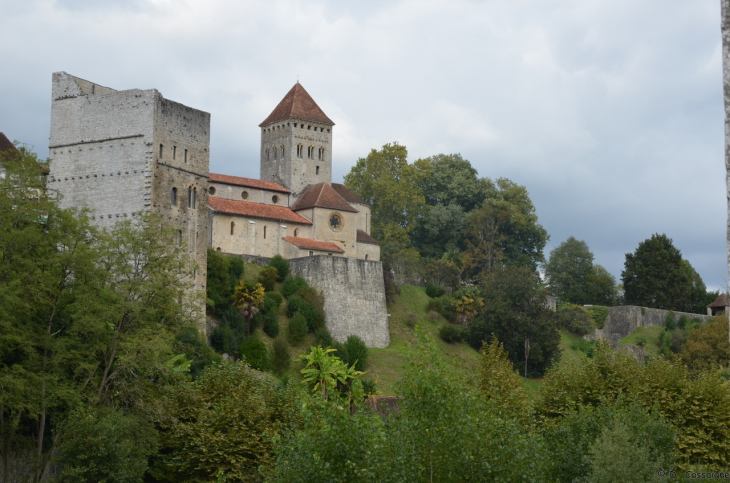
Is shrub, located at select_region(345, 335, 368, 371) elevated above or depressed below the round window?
below

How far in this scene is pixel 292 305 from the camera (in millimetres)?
54875

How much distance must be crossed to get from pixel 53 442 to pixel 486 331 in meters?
36.5

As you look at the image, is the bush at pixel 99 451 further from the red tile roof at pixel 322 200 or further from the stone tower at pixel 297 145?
the stone tower at pixel 297 145

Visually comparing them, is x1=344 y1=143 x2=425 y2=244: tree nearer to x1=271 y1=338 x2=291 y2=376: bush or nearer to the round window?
the round window

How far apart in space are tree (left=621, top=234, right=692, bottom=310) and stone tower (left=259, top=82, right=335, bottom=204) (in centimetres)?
2650

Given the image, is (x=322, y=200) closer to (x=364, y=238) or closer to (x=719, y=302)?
(x=364, y=238)

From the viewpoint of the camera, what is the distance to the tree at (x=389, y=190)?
259 ft

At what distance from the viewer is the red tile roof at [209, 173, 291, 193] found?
63906 millimetres

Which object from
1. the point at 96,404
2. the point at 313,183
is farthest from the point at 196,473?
the point at 313,183

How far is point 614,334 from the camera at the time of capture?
7456cm

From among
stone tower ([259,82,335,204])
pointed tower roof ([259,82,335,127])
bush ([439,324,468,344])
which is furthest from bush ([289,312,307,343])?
pointed tower roof ([259,82,335,127])

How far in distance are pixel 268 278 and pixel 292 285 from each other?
4.96ft

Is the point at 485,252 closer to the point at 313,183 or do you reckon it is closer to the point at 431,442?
the point at 313,183

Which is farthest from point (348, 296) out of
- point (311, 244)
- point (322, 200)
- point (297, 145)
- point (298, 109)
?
point (298, 109)
